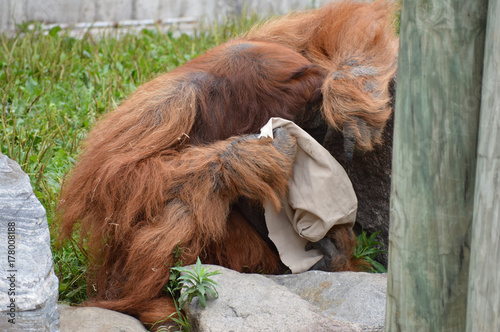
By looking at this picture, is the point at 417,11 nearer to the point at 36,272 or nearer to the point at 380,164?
the point at 36,272

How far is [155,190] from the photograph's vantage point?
7.77ft

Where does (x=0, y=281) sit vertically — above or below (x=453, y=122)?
Answer: below

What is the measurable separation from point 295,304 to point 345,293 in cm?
24

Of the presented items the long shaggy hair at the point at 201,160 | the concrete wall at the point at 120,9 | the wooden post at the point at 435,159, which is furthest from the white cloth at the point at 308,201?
the concrete wall at the point at 120,9

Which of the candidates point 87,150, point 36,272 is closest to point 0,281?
point 36,272

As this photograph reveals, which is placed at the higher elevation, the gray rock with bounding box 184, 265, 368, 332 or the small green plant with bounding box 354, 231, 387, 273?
the gray rock with bounding box 184, 265, 368, 332

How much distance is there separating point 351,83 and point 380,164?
0.44 m

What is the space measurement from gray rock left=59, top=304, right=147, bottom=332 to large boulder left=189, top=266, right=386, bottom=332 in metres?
0.25

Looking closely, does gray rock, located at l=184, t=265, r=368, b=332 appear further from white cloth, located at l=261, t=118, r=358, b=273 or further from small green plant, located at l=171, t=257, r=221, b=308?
white cloth, located at l=261, t=118, r=358, b=273

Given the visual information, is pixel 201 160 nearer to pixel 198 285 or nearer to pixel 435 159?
pixel 198 285

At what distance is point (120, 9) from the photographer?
6281mm

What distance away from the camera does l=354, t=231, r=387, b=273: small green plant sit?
278cm

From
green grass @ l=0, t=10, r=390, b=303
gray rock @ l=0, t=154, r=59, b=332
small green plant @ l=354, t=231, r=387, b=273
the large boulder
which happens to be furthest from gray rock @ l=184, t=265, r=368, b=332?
green grass @ l=0, t=10, r=390, b=303

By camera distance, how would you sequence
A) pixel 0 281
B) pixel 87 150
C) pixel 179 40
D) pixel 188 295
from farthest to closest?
pixel 179 40, pixel 87 150, pixel 188 295, pixel 0 281
